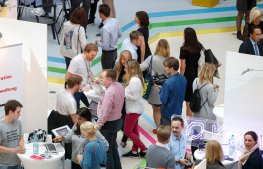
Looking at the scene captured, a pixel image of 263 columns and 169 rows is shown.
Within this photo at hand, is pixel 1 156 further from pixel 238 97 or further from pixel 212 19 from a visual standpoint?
pixel 212 19

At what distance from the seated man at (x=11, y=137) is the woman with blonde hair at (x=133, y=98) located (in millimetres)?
1611

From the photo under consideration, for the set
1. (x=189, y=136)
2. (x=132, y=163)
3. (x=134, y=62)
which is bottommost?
(x=132, y=163)

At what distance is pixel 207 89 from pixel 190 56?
1.10m

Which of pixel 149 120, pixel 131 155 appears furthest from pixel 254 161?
pixel 149 120

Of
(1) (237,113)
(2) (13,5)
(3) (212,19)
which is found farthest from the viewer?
(3) (212,19)

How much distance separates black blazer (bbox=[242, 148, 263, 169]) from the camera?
25.1 ft

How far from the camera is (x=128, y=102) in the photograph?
9141mm

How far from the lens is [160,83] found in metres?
9.75

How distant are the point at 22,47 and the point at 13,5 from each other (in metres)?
2.05

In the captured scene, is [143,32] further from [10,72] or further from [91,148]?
[91,148]

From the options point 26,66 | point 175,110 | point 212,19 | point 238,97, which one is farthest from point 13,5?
point 212,19

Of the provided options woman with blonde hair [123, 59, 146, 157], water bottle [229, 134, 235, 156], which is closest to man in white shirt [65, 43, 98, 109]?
woman with blonde hair [123, 59, 146, 157]

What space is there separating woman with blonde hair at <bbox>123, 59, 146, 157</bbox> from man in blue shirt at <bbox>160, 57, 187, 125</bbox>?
1.02 ft

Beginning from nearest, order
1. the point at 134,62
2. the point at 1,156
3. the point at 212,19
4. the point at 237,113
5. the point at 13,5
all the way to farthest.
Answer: the point at 1,156 < the point at 237,113 < the point at 134,62 < the point at 13,5 < the point at 212,19
